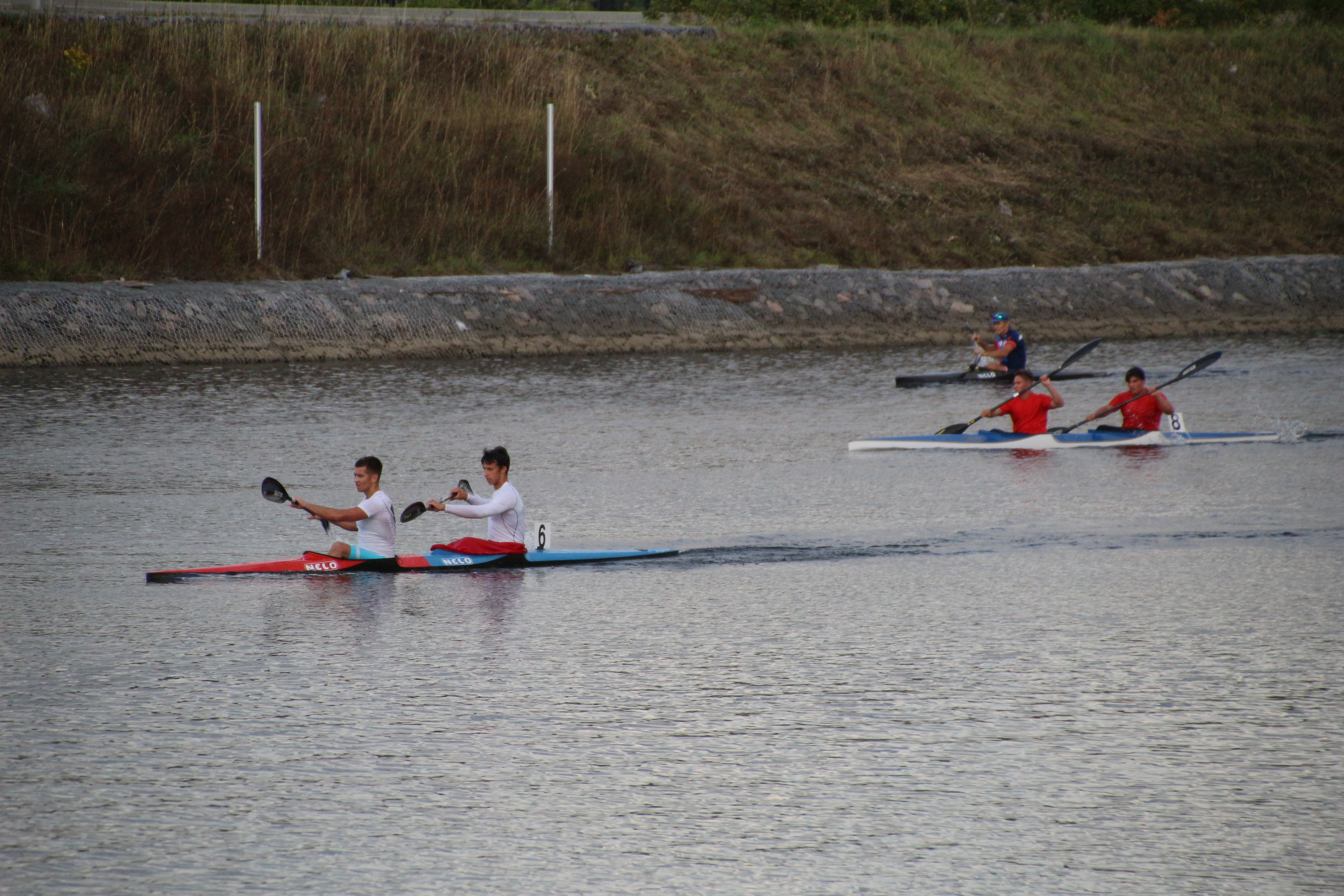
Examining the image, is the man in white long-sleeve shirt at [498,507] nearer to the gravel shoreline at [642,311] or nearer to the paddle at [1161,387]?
the paddle at [1161,387]

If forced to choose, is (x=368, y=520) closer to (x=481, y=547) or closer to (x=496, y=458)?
(x=481, y=547)

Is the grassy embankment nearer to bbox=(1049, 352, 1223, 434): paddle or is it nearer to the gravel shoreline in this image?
the gravel shoreline

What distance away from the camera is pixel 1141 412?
18922mm

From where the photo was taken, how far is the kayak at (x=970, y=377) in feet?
78.1

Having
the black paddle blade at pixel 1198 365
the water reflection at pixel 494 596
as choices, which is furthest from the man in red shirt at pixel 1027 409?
the water reflection at pixel 494 596

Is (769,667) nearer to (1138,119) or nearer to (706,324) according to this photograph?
(706,324)

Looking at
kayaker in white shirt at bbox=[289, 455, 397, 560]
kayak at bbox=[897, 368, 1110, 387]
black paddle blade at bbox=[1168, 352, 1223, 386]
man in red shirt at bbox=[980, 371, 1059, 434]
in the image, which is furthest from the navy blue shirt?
kayaker in white shirt at bbox=[289, 455, 397, 560]

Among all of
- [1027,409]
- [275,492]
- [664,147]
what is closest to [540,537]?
[275,492]

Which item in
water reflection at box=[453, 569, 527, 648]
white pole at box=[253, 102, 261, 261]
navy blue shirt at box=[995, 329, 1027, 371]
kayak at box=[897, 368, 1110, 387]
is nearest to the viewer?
water reflection at box=[453, 569, 527, 648]

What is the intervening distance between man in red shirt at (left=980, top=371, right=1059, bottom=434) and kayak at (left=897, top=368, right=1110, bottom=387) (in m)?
5.12

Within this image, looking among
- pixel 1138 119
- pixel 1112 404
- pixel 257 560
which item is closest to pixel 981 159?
pixel 1138 119

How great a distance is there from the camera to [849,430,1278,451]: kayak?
18.0 meters

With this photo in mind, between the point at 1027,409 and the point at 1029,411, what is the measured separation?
0.12ft

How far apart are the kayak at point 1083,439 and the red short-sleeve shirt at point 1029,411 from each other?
156 millimetres
